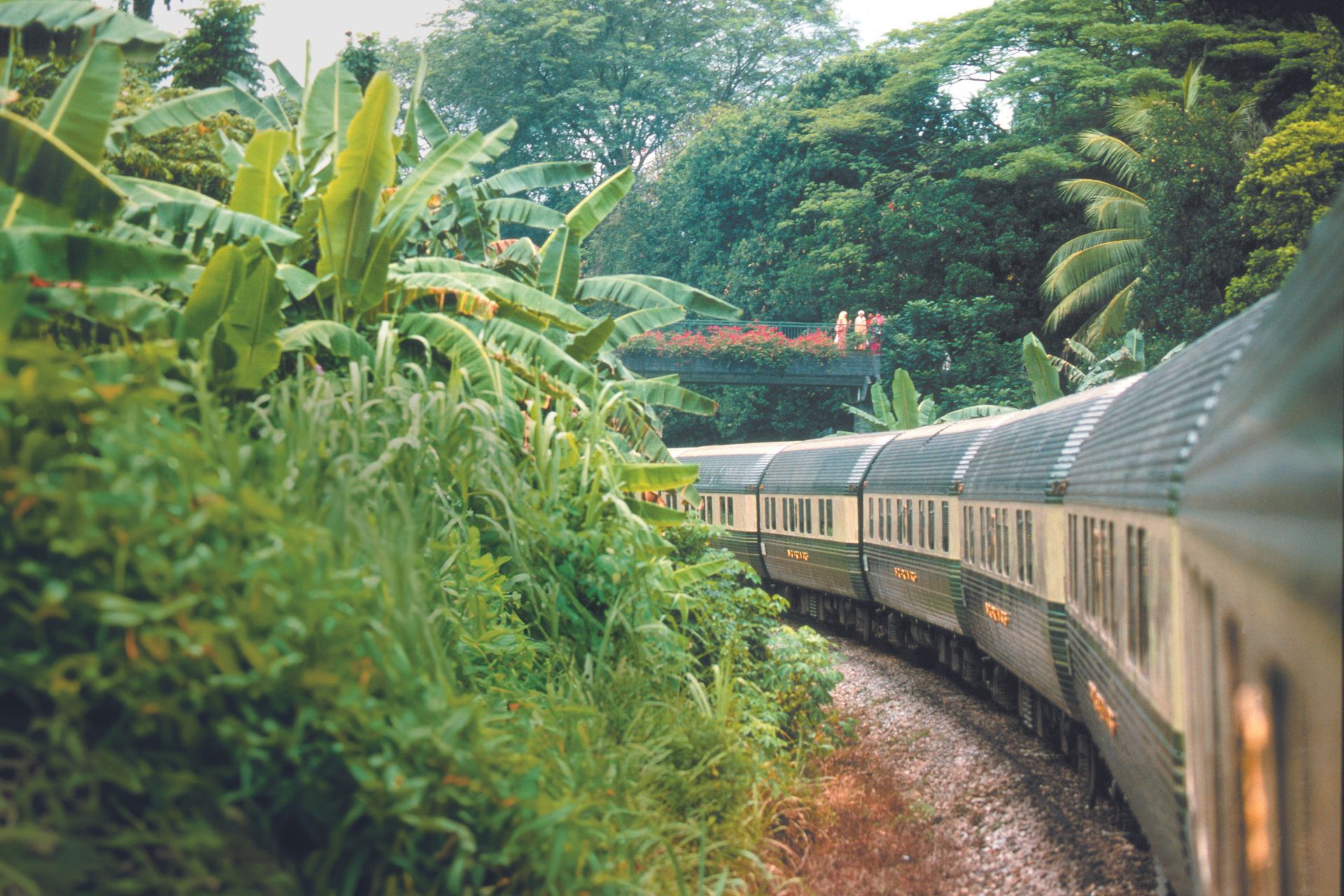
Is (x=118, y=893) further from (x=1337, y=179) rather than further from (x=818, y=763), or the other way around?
(x=1337, y=179)

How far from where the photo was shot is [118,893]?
10.1ft

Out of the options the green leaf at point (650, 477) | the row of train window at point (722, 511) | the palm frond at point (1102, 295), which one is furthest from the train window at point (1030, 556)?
the palm frond at point (1102, 295)

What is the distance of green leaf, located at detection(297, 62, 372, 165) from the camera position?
32.4ft

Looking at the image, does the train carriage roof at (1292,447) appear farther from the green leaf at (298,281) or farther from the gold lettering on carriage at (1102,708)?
the green leaf at (298,281)

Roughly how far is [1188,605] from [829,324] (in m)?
33.1

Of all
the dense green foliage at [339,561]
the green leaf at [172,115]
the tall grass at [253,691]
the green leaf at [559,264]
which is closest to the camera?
the tall grass at [253,691]

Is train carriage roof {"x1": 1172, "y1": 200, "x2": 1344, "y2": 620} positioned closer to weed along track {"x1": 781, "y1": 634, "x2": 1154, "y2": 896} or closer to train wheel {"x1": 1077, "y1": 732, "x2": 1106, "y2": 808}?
weed along track {"x1": 781, "y1": 634, "x2": 1154, "y2": 896}

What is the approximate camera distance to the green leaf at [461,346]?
796cm

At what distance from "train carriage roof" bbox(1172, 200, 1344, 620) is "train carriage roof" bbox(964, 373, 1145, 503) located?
4.70m

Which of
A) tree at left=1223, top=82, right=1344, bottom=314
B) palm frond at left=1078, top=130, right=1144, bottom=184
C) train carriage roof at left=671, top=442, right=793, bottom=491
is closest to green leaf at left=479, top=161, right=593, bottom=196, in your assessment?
train carriage roof at left=671, top=442, right=793, bottom=491

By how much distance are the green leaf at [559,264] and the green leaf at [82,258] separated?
5.15m

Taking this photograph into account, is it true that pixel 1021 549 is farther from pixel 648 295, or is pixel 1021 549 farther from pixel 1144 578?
pixel 1144 578

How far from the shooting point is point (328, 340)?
7.54 m

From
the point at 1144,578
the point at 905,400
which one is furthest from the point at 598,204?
the point at 905,400
